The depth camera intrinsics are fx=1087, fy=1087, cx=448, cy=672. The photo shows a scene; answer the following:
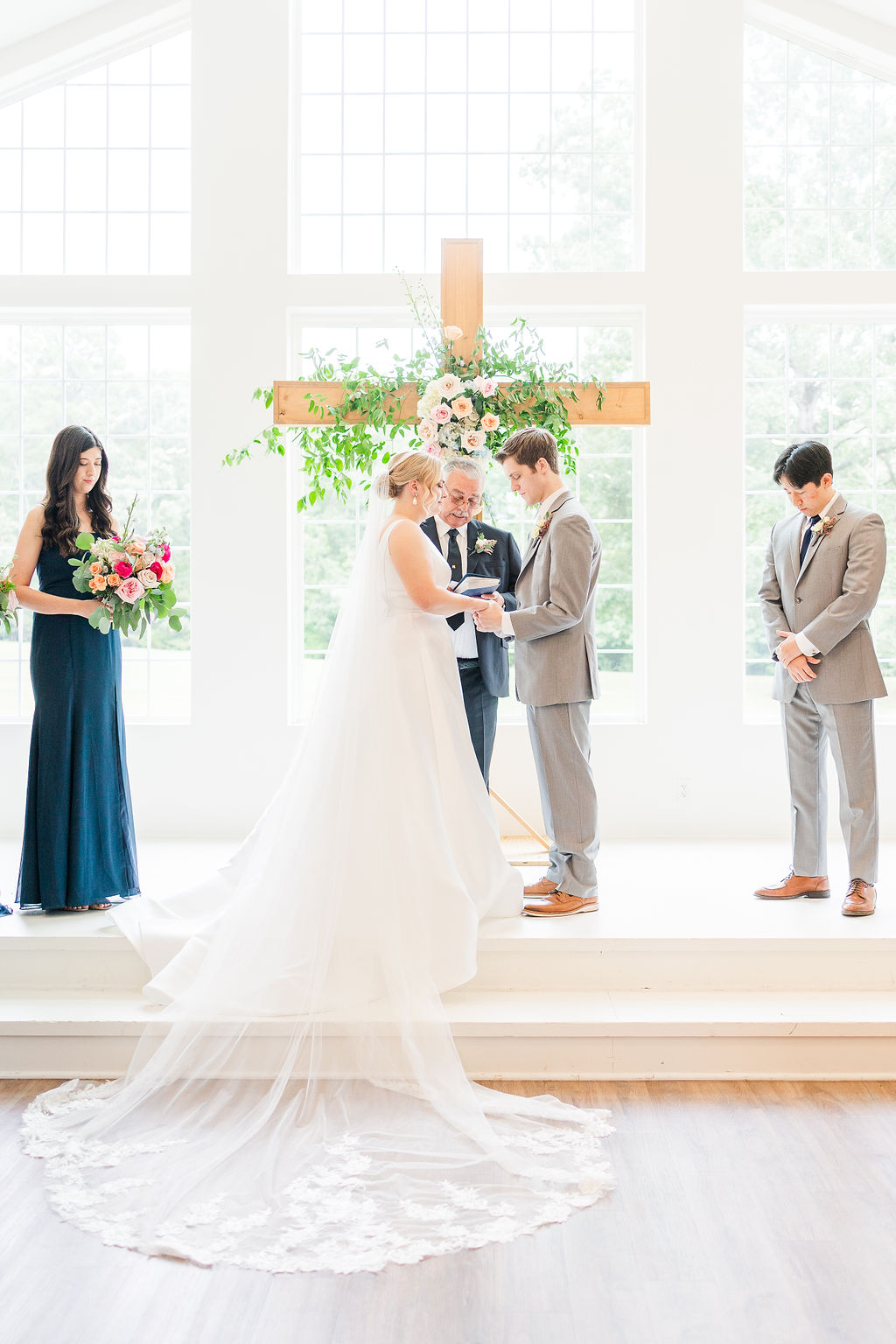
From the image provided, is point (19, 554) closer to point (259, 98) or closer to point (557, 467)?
point (557, 467)

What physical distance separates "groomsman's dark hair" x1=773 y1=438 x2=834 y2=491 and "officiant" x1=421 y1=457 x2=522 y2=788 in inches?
40.6

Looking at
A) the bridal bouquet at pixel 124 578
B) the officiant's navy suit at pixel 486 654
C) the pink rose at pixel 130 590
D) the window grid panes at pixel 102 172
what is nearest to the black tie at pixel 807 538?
the officiant's navy suit at pixel 486 654

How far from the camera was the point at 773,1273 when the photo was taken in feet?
7.07

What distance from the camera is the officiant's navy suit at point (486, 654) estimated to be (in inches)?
157

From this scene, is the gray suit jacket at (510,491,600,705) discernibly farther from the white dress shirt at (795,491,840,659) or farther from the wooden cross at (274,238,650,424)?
the wooden cross at (274,238,650,424)

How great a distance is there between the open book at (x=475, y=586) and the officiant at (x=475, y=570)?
0.28 feet

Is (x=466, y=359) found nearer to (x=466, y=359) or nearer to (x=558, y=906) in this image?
(x=466, y=359)

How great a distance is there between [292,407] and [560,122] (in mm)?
2354

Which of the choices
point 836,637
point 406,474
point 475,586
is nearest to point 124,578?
point 406,474

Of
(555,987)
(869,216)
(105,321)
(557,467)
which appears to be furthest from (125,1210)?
(869,216)

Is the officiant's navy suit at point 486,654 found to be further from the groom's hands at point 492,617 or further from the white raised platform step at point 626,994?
the white raised platform step at point 626,994

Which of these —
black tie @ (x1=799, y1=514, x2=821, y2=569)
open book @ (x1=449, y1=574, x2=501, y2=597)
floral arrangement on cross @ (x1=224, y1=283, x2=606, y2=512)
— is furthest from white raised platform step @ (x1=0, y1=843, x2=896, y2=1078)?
floral arrangement on cross @ (x1=224, y1=283, x2=606, y2=512)

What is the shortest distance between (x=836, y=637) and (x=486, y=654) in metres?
1.21

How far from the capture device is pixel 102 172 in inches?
221
